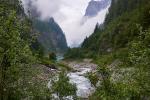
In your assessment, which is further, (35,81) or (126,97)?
(35,81)

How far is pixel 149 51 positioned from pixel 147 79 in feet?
7.05

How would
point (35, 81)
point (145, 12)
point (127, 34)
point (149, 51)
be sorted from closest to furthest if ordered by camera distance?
1. point (149, 51)
2. point (35, 81)
3. point (145, 12)
4. point (127, 34)

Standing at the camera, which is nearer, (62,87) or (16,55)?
(16,55)

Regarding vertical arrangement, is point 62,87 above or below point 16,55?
below

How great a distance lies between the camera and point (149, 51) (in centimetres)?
2870

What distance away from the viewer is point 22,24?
32.5m

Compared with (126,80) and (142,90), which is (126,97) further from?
(126,80)

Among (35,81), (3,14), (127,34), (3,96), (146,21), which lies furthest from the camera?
(127,34)

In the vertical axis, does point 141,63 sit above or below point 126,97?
above

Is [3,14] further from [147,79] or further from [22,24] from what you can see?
[147,79]

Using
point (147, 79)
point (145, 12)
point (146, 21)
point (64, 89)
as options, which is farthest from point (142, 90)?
point (145, 12)

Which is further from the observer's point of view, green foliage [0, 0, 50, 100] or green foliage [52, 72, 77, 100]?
green foliage [52, 72, 77, 100]

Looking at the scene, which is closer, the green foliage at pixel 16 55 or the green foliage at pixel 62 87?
the green foliage at pixel 16 55

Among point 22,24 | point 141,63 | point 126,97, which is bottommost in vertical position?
point 126,97
